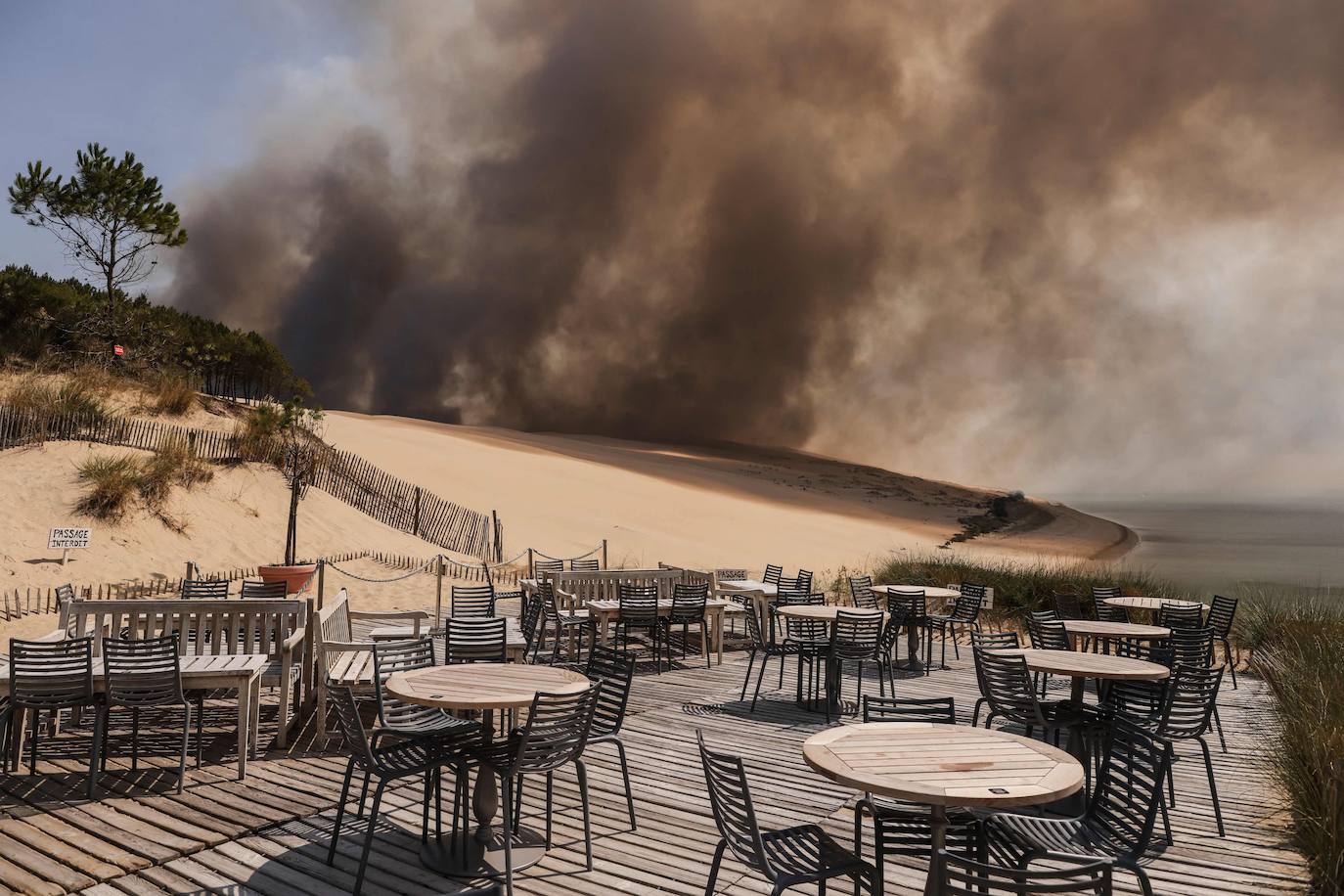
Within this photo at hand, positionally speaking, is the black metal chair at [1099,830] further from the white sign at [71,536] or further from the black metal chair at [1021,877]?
the white sign at [71,536]

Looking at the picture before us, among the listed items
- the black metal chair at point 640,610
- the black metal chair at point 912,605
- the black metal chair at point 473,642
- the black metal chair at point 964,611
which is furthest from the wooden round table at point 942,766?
the black metal chair at point 964,611

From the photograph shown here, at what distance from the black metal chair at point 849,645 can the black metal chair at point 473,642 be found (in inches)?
129

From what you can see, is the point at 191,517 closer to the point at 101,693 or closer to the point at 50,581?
the point at 50,581

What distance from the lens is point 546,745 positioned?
196 inches

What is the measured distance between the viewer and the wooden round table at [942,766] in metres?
3.73

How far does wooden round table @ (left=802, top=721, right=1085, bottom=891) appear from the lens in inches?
147

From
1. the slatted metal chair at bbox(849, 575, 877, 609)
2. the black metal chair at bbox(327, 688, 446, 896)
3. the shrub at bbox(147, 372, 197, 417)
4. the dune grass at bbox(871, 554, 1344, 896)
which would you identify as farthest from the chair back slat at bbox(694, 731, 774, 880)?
the shrub at bbox(147, 372, 197, 417)

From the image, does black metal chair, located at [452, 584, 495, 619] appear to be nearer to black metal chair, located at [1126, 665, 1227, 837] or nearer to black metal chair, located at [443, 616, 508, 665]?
black metal chair, located at [443, 616, 508, 665]

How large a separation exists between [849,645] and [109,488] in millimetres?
19480

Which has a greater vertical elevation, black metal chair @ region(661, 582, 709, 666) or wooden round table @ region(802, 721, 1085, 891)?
wooden round table @ region(802, 721, 1085, 891)

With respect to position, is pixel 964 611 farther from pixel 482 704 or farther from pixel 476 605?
pixel 482 704

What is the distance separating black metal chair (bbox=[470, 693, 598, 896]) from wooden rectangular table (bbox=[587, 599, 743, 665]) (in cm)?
596

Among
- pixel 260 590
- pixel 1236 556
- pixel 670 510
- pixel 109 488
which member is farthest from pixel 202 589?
pixel 1236 556

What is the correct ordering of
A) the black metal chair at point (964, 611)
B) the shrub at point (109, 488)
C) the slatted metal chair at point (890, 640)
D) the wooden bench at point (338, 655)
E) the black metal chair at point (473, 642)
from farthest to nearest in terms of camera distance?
the shrub at point (109, 488) < the black metal chair at point (964, 611) < the slatted metal chair at point (890, 640) < the black metal chair at point (473, 642) < the wooden bench at point (338, 655)
